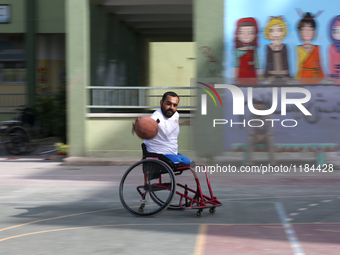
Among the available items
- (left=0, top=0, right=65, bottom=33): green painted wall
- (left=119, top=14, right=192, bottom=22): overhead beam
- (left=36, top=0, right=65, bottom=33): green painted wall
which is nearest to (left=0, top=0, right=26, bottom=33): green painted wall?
(left=0, top=0, right=65, bottom=33): green painted wall

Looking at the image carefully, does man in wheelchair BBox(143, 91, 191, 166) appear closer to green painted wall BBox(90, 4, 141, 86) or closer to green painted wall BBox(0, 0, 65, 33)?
green painted wall BBox(90, 4, 141, 86)

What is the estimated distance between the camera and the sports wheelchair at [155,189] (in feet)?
24.6

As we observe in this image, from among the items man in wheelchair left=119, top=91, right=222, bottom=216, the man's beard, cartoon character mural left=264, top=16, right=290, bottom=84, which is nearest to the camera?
man in wheelchair left=119, top=91, right=222, bottom=216

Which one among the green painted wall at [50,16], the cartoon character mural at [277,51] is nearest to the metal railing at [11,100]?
the green painted wall at [50,16]

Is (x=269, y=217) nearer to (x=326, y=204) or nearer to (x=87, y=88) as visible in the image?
(x=326, y=204)

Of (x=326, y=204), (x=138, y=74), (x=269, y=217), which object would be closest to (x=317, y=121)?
(x=326, y=204)

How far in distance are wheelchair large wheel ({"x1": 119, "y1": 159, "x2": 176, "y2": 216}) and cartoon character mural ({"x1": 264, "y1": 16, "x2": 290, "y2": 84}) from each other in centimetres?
677

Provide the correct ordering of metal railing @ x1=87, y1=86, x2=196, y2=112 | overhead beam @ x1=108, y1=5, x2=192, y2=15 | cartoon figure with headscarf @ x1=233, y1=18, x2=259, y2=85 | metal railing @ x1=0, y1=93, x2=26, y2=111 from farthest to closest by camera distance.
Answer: metal railing @ x1=0, y1=93, x2=26, y2=111
overhead beam @ x1=108, y1=5, x2=192, y2=15
metal railing @ x1=87, y1=86, x2=196, y2=112
cartoon figure with headscarf @ x1=233, y1=18, x2=259, y2=85

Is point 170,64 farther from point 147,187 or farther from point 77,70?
point 147,187

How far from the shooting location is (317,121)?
13602 mm

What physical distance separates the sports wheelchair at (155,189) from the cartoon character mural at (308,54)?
6689 mm

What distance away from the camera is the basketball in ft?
24.3

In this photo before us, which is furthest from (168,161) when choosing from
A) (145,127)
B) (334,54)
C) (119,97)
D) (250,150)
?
(119,97)

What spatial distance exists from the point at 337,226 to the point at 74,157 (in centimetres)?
907
